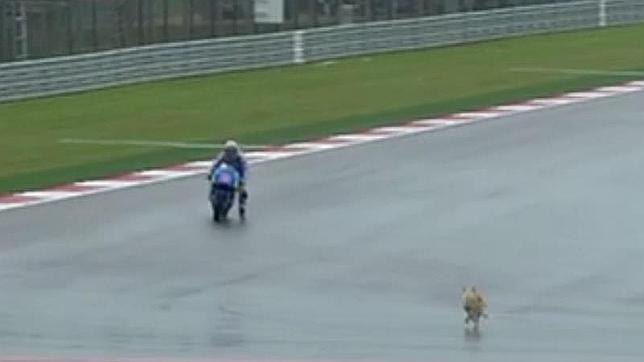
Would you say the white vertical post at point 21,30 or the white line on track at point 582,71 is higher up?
the white vertical post at point 21,30

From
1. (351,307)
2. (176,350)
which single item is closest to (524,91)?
(351,307)

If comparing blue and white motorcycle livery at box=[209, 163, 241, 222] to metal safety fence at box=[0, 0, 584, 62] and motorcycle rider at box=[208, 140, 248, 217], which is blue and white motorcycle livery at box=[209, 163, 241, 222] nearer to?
motorcycle rider at box=[208, 140, 248, 217]

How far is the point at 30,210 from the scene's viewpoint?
25812mm

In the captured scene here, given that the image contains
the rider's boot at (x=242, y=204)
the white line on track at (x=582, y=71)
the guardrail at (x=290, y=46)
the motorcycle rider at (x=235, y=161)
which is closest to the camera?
the motorcycle rider at (x=235, y=161)

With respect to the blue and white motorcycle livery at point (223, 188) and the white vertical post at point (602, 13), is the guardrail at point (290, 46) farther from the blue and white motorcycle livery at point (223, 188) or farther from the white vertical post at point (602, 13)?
the blue and white motorcycle livery at point (223, 188)

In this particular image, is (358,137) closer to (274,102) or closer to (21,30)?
(274,102)

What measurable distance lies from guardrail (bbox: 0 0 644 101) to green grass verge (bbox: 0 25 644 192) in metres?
0.68

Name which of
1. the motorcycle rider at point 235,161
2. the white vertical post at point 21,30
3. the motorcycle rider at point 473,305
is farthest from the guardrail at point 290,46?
the motorcycle rider at point 473,305

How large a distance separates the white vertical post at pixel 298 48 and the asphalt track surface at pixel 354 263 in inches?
713

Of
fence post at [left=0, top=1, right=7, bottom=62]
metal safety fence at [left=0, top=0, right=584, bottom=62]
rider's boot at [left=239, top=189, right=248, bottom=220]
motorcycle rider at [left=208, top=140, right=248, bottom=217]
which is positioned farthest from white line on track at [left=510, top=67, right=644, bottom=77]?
motorcycle rider at [left=208, top=140, right=248, bottom=217]

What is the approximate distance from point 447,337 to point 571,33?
4280 cm

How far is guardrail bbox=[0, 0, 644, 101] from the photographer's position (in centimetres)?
4359

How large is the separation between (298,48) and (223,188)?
1044 inches

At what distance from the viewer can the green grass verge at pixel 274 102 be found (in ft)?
105
